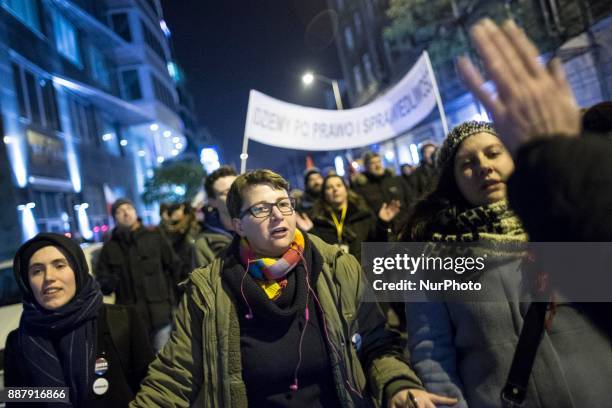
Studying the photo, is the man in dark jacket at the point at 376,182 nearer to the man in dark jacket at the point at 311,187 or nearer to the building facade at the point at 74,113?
the man in dark jacket at the point at 311,187

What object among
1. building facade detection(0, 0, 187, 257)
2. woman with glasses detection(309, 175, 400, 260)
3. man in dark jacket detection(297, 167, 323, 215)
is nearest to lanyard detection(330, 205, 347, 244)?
woman with glasses detection(309, 175, 400, 260)

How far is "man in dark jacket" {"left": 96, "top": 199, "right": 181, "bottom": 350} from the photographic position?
6008 mm

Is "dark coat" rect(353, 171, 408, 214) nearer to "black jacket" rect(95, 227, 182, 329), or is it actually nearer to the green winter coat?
"black jacket" rect(95, 227, 182, 329)

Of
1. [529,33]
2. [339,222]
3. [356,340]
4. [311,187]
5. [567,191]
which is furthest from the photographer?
[529,33]

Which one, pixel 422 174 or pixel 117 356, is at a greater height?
pixel 422 174

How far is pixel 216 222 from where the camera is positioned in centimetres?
482

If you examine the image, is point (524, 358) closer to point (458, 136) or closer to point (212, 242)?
point (458, 136)

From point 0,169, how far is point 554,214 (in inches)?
784

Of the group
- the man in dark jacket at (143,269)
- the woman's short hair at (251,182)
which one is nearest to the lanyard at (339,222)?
the man in dark jacket at (143,269)

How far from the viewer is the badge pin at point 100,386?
2941 millimetres

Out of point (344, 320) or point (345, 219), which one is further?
point (345, 219)

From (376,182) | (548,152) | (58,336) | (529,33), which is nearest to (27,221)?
(376,182)

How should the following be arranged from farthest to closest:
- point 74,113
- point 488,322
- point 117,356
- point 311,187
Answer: point 74,113 → point 311,187 → point 117,356 → point 488,322

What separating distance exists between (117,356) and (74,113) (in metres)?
27.2
